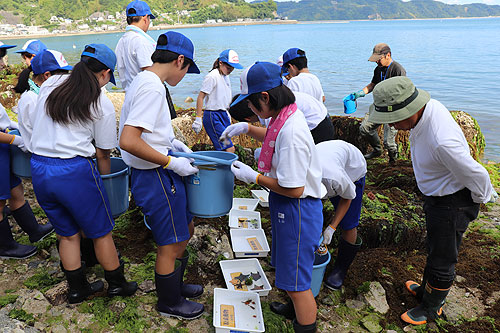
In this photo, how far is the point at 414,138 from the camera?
8.56 ft

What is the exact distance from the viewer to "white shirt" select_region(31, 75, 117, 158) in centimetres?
249

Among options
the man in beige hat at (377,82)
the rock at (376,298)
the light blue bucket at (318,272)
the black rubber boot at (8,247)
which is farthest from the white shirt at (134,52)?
the man in beige hat at (377,82)

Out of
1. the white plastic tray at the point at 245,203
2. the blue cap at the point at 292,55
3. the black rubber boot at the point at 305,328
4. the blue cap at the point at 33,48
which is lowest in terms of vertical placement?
the white plastic tray at the point at 245,203

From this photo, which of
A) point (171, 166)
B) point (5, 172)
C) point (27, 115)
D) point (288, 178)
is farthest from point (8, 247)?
point (288, 178)

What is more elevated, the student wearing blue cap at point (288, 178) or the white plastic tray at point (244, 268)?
the student wearing blue cap at point (288, 178)

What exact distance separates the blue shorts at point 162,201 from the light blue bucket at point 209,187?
0.08m

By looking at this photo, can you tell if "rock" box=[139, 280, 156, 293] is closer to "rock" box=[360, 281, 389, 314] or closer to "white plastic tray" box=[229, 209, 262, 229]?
"white plastic tray" box=[229, 209, 262, 229]

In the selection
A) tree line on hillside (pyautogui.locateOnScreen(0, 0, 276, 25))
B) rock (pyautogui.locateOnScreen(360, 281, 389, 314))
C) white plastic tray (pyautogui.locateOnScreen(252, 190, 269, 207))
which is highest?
tree line on hillside (pyautogui.locateOnScreen(0, 0, 276, 25))

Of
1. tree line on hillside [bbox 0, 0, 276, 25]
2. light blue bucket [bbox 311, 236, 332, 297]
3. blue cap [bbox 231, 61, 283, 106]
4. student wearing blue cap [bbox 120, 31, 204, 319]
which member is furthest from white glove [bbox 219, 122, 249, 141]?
tree line on hillside [bbox 0, 0, 276, 25]

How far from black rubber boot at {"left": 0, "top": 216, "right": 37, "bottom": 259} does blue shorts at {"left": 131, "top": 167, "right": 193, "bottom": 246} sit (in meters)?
1.95

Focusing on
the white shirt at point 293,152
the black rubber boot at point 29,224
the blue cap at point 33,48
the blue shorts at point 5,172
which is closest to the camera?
the white shirt at point 293,152

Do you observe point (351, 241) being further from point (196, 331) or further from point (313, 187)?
point (196, 331)

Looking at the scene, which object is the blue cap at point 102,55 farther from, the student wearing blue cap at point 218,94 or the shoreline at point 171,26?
the shoreline at point 171,26

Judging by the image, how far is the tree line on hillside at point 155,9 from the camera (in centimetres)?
10912
